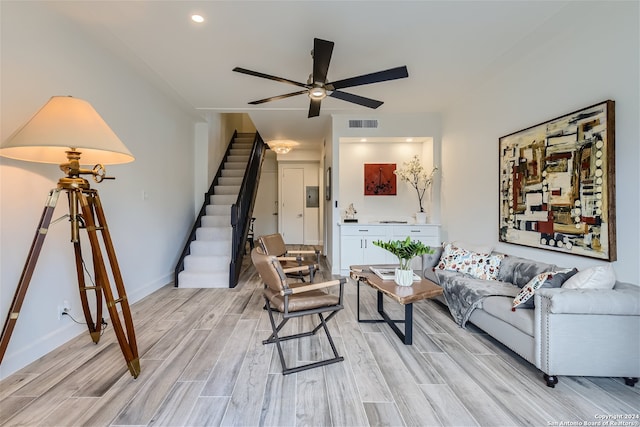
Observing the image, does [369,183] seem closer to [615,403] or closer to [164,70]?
[164,70]

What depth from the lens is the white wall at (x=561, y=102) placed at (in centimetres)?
206

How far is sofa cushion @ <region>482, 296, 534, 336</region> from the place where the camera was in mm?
2049

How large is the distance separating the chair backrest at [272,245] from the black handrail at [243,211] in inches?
23.5

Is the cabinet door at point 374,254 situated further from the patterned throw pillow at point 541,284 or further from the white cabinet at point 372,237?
Result: the patterned throw pillow at point 541,284

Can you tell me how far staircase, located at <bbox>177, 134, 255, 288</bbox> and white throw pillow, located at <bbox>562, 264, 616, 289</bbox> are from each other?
3.97 m

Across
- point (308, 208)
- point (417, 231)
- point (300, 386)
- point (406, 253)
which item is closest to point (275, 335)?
point (300, 386)

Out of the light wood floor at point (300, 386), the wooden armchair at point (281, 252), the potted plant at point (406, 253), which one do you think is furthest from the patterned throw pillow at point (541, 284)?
the wooden armchair at point (281, 252)

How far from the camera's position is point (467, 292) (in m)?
2.72

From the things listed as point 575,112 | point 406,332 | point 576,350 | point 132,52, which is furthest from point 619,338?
point 132,52

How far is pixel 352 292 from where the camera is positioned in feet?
13.2

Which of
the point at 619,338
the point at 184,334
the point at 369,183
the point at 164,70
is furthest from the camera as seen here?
the point at 369,183

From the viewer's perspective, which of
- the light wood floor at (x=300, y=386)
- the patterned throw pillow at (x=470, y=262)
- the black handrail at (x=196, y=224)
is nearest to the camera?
the light wood floor at (x=300, y=386)

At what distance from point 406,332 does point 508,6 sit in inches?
111

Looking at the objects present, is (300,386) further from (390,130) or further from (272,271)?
(390,130)
